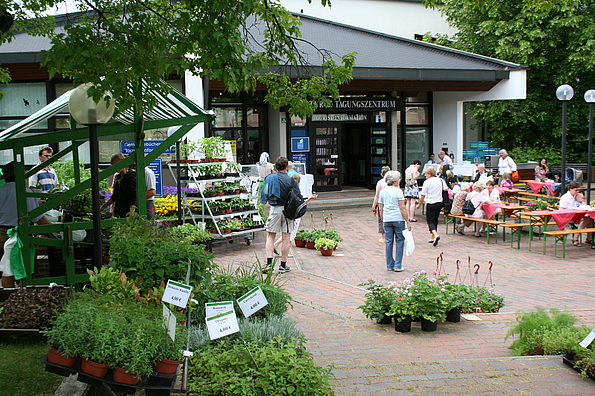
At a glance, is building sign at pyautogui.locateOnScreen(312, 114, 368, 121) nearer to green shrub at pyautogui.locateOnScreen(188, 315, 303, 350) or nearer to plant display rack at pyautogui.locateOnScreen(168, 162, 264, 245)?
plant display rack at pyautogui.locateOnScreen(168, 162, 264, 245)

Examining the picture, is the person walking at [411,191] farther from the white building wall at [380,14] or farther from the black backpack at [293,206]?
the white building wall at [380,14]

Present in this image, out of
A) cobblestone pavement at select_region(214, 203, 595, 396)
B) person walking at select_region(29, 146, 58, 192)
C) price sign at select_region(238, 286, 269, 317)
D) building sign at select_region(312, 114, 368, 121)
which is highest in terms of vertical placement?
building sign at select_region(312, 114, 368, 121)

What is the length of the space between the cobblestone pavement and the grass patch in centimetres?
229

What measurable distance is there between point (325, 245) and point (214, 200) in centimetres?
253

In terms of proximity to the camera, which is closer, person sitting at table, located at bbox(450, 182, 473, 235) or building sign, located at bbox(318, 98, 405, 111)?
person sitting at table, located at bbox(450, 182, 473, 235)

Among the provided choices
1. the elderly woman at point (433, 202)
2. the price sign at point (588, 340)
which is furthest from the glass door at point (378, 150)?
the price sign at point (588, 340)

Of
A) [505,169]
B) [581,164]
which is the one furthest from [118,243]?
[581,164]

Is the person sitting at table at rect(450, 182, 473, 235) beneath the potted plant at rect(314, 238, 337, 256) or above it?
above

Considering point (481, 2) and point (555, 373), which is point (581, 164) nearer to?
point (481, 2)

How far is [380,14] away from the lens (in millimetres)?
33781

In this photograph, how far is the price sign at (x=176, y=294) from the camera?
4449 mm

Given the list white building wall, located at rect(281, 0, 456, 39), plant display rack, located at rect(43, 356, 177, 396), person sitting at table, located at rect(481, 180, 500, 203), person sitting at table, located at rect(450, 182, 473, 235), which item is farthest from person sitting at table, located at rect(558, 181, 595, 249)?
white building wall, located at rect(281, 0, 456, 39)

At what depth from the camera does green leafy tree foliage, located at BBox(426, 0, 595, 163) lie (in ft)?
84.3

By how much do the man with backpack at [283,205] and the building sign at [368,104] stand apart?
11907 millimetres
